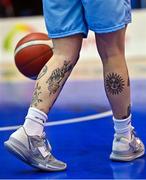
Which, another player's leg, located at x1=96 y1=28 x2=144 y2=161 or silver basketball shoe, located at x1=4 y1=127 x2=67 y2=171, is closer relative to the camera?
silver basketball shoe, located at x1=4 y1=127 x2=67 y2=171

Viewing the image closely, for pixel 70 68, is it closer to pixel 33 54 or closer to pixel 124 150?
pixel 124 150

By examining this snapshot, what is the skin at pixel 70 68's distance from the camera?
7.48ft

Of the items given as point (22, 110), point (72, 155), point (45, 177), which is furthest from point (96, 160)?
point (22, 110)

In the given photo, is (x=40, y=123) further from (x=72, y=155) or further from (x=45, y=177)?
(x=72, y=155)

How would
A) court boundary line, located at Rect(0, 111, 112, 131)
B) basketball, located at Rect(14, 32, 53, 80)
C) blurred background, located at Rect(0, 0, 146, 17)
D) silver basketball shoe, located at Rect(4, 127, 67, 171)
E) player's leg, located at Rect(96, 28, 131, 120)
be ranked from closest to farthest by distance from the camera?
silver basketball shoe, located at Rect(4, 127, 67, 171)
player's leg, located at Rect(96, 28, 131, 120)
basketball, located at Rect(14, 32, 53, 80)
court boundary line, located at Rect(0, 111, 112, 131)
blurred background, located at Rect(0, 0, 146, 17)

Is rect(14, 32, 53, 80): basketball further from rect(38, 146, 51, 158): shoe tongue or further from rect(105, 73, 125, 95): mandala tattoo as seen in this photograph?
rect(38, 146, 51, 158): shoe tongue

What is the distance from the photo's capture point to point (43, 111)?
7.43ft

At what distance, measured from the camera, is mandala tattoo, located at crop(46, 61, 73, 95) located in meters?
2.29

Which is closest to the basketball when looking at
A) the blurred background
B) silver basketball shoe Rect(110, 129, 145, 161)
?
silver basketball shoe Rect(110, 129, 145, 161)

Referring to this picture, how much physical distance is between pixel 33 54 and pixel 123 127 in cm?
70

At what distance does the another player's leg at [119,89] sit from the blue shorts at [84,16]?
6 centimetres

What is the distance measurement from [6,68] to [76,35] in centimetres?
563

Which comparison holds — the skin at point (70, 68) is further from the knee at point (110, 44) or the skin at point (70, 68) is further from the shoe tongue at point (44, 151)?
the shoe tongue at point (44, 151)

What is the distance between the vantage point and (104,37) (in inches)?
89.9
